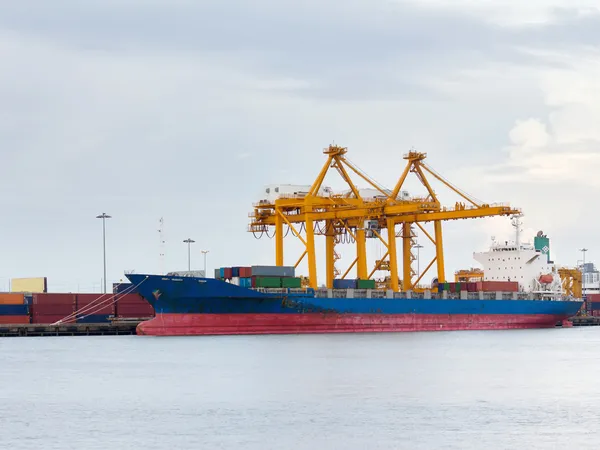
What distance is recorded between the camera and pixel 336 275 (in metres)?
81.2

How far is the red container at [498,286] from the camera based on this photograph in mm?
77000

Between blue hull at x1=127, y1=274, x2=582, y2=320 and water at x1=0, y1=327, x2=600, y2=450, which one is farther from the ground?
A: blue hull at x1=127, y1=274, x2=582, y2=320

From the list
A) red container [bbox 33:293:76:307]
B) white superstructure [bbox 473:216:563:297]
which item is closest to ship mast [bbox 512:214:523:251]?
white superstructure [bbox 473:216:563:297]

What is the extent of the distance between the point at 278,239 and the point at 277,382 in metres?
36.1

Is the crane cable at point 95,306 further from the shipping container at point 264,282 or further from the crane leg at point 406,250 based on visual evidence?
the crane leg at point 406,250

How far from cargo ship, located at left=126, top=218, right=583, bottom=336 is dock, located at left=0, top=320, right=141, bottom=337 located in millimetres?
6575

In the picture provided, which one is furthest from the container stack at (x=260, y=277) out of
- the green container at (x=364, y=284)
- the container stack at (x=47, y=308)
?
the container stack at (x=47, y=308)

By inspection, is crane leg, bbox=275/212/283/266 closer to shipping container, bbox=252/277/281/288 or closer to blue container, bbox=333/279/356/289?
blue container, bbox=333/279/356/289

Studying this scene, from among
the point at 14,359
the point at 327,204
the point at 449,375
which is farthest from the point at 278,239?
the point at 449,375

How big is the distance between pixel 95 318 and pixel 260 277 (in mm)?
16522

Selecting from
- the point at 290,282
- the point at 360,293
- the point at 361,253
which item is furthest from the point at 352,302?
the point at 361,253

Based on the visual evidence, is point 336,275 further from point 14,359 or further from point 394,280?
point 14,359

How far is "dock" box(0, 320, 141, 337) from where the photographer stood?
225 ft

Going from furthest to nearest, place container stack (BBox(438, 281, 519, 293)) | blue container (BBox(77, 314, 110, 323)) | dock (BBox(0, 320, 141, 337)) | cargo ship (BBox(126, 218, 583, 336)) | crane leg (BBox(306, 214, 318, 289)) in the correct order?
container stack (BBox(438, 281, 519, 293)) → blue container (BBox(77, 314, 110, 323)) → crane leg (BBox(306, 214, 318, 289)) → dock (BBox(0, 320, 141, 337)) → cargo ship (BBox(126, 218, 583, 336))
